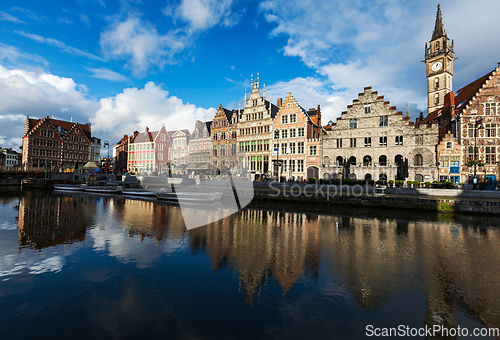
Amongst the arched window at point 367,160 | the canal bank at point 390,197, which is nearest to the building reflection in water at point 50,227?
the canal bank at point 390,197

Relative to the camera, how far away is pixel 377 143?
42625mm

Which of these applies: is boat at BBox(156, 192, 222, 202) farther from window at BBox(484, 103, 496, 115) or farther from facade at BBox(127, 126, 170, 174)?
facade at BBox(127, 126, 170, 174)

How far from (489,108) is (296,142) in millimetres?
29127

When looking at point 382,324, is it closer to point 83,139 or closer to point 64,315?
point 64,315

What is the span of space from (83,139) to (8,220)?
2882 inches

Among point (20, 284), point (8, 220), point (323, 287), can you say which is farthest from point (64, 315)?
point (8, 220)

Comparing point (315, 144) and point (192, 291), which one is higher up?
point (315, 144)

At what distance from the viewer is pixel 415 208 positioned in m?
25.2

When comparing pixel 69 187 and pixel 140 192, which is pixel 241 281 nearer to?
pixel 140 192

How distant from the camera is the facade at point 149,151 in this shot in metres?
76.4

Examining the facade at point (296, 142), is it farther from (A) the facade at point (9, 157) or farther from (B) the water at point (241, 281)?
(A) the facade at point (9, 157)

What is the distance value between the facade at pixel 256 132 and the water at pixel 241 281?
117 feet

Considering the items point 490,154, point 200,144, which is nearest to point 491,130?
point 490,154

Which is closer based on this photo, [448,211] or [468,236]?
[468,236]
